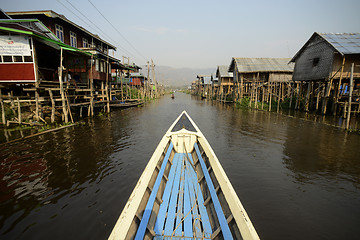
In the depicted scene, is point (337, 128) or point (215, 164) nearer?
point (215, 164)

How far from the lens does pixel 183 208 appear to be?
3.68 meters

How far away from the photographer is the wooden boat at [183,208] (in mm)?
2572

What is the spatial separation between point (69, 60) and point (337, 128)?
866 inches

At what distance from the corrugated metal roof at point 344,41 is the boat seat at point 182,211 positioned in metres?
16.4

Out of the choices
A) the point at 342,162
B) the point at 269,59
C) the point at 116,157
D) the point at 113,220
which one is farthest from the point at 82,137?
the point at 269,59

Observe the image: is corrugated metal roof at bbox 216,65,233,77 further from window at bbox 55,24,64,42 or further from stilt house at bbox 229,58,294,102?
window at bbox 55,24,64,42

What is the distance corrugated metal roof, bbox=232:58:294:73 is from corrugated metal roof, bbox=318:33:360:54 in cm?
1030

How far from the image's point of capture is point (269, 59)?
28.6m

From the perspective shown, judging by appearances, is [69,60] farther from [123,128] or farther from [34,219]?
[34,219]

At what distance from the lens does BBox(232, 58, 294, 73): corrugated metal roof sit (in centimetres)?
2655

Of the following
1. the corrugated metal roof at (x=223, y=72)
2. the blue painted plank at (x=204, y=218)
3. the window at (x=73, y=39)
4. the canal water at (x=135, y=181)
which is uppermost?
the window at (x=73, y=39)

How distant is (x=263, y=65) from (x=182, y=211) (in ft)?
94.4

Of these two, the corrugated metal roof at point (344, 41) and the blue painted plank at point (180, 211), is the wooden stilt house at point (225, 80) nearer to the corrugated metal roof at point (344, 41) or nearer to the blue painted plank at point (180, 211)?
the corrugated metal roof at point (344, 41)

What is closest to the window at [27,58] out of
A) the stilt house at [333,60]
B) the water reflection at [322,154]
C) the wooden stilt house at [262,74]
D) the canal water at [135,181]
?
the canal water at [135,181]
